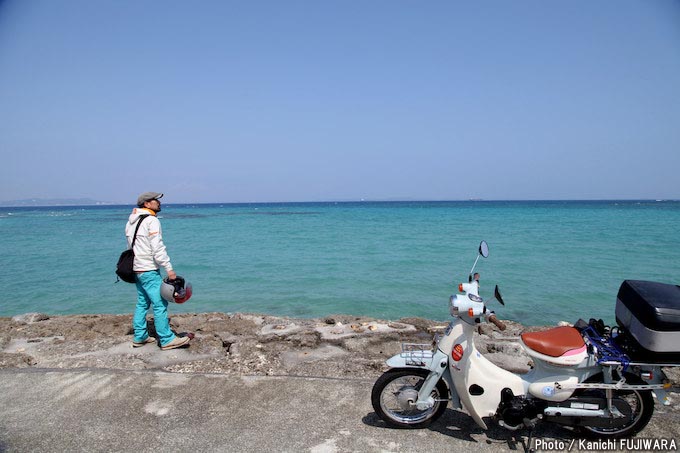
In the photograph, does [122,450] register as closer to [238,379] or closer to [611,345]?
[238,379]

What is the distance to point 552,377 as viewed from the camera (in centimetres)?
296

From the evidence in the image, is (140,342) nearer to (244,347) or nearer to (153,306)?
(153,306)

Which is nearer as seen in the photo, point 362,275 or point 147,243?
point 147,243

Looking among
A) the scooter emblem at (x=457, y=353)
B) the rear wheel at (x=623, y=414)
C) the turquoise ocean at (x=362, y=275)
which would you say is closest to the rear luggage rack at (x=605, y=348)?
the rear wheel at (x=623, y=414)

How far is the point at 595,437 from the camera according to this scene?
304 centimetres

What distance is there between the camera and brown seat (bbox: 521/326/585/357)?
9.50ft

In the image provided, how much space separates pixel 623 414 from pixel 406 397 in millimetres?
1516

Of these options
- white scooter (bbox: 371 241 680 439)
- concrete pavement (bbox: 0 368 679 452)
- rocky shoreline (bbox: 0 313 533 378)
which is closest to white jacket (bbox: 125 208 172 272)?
rocky shoreline (bbox: 0 313 533 378)

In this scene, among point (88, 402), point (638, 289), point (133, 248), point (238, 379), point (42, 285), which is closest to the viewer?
point (638, 289)

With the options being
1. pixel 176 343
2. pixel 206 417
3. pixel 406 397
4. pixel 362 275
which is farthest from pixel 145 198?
pixel 362 275

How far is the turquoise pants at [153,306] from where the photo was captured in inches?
195

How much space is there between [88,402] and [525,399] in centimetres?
356

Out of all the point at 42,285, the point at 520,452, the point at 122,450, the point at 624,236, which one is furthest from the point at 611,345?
the point at 624,236

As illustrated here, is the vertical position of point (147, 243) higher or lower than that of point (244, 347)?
higher
